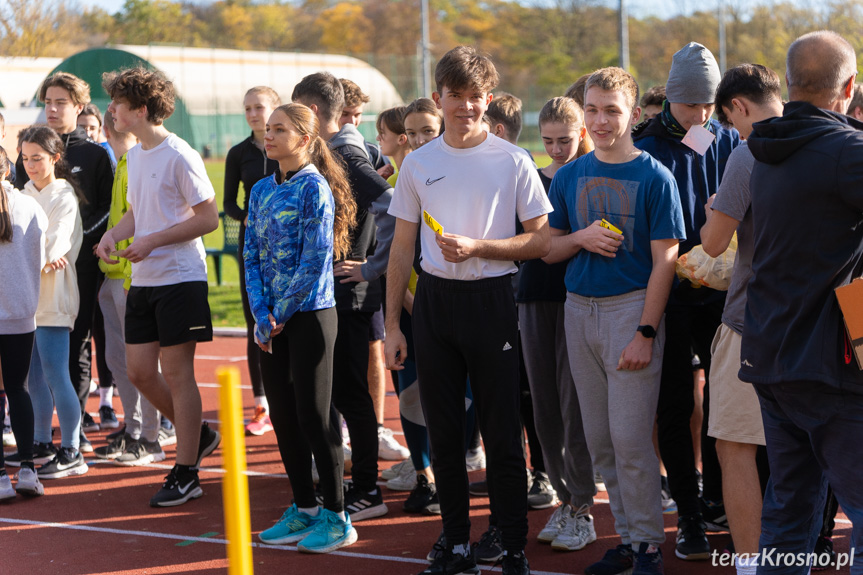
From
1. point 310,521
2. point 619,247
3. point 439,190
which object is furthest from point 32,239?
point 619,247

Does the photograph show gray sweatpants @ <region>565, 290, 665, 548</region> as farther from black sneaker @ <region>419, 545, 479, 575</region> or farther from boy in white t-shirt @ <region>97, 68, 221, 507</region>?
boy in white t-shirt @ <region>97, 68, 221, 507</region>

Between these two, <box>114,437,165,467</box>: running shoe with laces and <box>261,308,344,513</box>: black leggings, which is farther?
<box>114,437,165,467</box>: running shoe with laces

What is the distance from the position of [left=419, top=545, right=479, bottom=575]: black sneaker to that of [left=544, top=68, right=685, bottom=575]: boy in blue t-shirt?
0.53 meters

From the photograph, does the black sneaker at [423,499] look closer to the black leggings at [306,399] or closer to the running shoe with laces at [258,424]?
the black leggings at [306,399]

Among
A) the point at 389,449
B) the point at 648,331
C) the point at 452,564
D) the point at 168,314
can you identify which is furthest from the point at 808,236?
the point at 389,449

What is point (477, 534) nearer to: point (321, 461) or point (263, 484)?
point (321, 461)

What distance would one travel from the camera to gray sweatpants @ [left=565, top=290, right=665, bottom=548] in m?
4.22

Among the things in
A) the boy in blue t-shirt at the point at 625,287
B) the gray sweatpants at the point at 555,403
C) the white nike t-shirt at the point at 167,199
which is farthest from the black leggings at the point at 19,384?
the boy in blue t-shirt at the point at 625,287

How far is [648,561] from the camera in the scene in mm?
4227

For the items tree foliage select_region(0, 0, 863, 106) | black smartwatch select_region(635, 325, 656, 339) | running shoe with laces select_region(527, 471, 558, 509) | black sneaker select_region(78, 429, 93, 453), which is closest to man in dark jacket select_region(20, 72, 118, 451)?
black sneaker select_region(78, 429, 93, 453)

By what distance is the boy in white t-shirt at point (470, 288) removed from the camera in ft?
13.7

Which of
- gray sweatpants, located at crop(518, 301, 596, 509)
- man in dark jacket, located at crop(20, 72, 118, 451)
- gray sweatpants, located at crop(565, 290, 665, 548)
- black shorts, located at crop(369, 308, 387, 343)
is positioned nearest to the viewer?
gray sweatpants, located at crop(565, 290, 665, 548)

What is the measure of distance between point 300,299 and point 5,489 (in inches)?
97.8

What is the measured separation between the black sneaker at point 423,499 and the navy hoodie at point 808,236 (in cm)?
254
